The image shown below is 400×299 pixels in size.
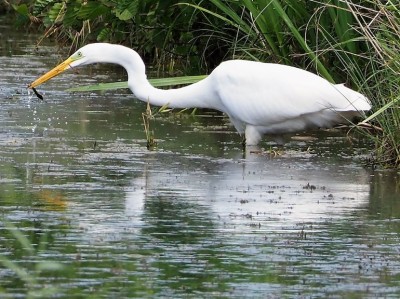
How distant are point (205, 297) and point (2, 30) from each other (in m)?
17.2

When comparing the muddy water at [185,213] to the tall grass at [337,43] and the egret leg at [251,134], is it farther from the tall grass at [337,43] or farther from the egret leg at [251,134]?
the tall grass at [337,43]

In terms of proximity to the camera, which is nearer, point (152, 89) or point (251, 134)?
point (251, 134)

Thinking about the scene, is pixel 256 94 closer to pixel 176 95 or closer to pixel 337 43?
pixel 176 95

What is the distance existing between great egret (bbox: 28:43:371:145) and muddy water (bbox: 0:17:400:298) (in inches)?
11.1

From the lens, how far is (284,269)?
6059 mm

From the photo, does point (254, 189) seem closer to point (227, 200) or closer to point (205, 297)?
point (227, 200)

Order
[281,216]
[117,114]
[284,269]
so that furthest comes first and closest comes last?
1. [117,114]
2. [281,216]
3. [284,269]

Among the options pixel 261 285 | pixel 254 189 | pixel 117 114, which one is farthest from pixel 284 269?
pixel 117 114

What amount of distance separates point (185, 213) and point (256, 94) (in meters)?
3.14

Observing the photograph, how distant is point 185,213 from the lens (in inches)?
292

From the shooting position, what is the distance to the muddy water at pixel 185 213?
5.76 metres

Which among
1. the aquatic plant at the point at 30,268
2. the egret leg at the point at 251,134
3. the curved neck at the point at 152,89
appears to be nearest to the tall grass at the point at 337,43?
the egret leg at the point at 251,134

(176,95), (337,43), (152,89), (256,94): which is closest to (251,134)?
(256,94)

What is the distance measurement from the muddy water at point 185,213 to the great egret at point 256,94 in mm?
283
